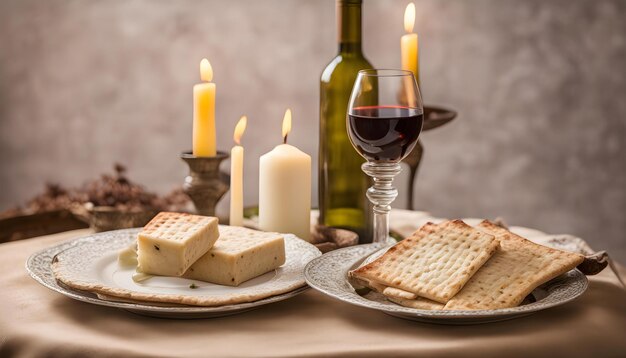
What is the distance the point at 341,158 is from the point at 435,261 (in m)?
0.62

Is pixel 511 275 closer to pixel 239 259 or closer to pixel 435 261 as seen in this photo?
pixel 435 261

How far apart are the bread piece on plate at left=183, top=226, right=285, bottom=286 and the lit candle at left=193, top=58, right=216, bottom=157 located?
411 mm

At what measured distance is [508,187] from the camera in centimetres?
450

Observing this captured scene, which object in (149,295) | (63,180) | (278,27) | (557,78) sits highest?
(278,27)

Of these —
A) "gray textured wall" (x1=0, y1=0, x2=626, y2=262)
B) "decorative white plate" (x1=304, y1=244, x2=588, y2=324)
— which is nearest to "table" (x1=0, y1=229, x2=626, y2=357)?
"decorative white plate" (x1=304, y1=244, x2=588, y2=324)

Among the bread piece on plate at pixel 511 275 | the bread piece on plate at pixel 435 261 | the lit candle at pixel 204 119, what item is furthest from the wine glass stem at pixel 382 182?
the lit candle at pixel 204 119

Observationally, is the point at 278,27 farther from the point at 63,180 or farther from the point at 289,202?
the point at 289,202

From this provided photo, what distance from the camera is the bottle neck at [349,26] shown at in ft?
6.11

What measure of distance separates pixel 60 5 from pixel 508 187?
2.79m

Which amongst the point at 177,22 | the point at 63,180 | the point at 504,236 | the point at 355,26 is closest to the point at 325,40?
the point at 177,22

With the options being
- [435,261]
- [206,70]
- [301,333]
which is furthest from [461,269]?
[206,70]

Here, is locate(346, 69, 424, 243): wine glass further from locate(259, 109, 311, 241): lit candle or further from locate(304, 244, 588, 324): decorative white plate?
locate(259, 109, 311, 241): lit candle

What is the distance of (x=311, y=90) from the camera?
4641mm

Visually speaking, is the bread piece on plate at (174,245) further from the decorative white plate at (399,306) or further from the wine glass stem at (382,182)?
the wine glass stem at (382,182)
